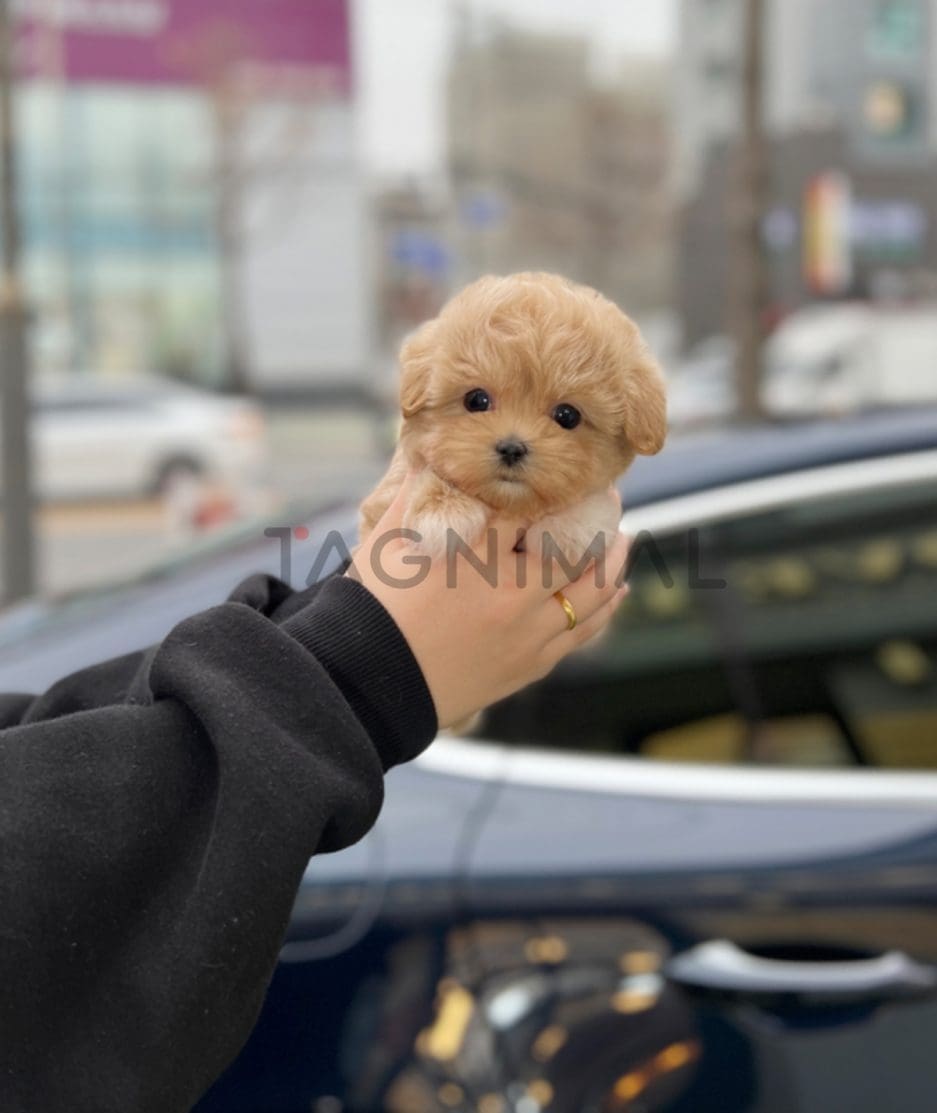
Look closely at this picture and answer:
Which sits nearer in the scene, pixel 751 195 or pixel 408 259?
pixel 751 195

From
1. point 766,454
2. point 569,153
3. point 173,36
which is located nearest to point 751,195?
point 766,454

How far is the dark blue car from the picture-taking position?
6.52 feet

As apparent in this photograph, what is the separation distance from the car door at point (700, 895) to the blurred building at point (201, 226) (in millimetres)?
23534

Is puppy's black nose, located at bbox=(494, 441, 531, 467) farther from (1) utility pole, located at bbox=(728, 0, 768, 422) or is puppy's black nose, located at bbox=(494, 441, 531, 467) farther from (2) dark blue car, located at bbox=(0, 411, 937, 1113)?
(1) utility pole, located at bbox=(728, 0, 768, 422)

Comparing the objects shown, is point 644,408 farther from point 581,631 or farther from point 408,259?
point 408,259

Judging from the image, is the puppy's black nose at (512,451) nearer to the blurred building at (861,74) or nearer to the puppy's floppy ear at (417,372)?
the puppy's floppy ear at (417,372)

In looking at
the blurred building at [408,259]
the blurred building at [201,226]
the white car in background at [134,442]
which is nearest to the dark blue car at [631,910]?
the white car in background at [134,442]

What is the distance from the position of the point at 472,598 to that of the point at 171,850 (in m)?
0.29

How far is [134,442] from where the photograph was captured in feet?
59.5

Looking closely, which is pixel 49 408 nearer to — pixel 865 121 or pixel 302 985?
pixel 302 985

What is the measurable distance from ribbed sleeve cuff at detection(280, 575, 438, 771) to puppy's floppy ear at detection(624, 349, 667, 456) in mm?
235

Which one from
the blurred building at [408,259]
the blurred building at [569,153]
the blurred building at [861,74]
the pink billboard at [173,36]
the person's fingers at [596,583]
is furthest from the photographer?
the blurred building at [569,153]

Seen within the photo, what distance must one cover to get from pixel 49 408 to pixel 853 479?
1678 cm

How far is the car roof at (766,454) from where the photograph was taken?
7.58ft
